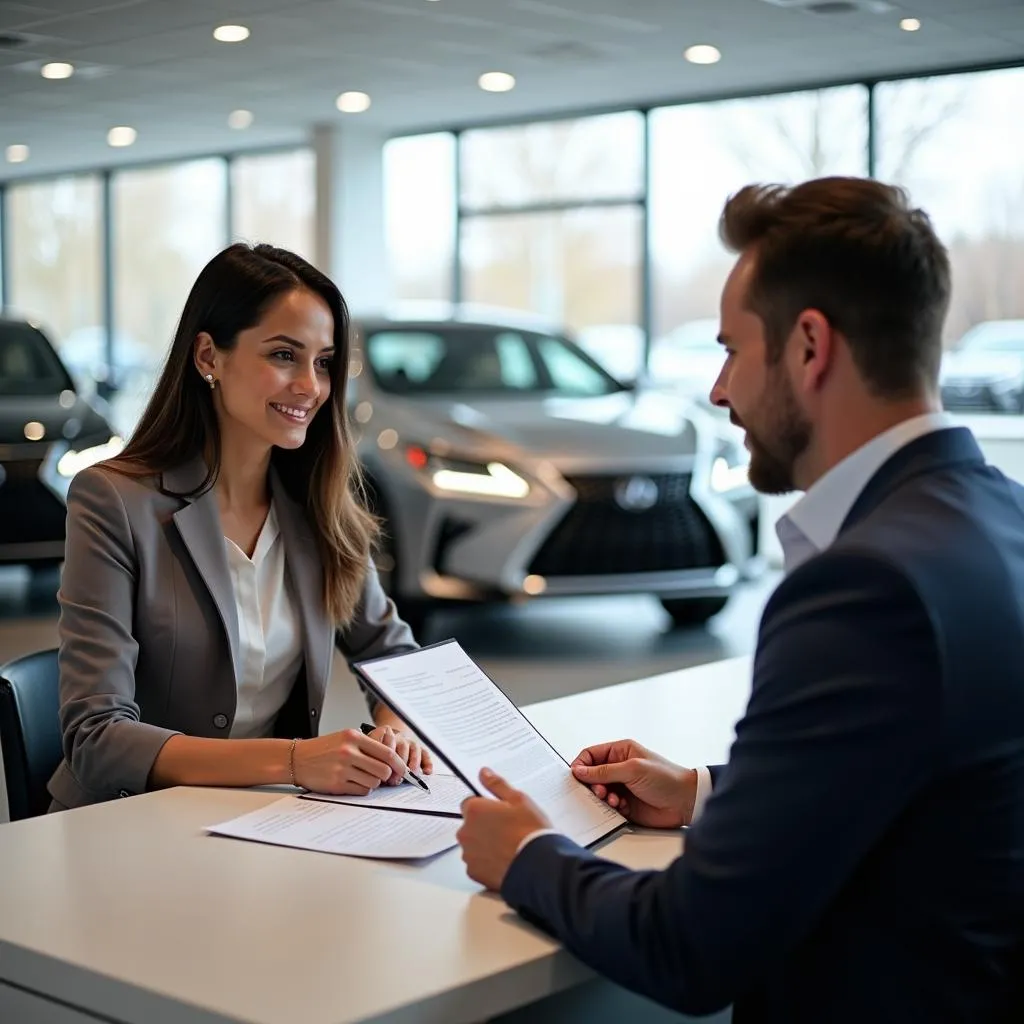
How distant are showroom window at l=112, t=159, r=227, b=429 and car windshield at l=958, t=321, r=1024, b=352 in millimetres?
6662

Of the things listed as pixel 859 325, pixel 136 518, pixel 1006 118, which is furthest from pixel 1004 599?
pixel 1006 118

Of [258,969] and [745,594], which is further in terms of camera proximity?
[745,594]

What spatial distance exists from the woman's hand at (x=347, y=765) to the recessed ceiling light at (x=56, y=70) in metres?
8.01

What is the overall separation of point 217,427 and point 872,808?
151cm

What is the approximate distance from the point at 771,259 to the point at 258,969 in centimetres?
72

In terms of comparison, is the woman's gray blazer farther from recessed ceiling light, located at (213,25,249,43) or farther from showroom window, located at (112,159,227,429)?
showroom window, located at (112,159,227,429)

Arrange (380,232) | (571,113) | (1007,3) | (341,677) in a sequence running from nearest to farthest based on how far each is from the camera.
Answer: (341,677)
(1007,3)
(571,113)
(380,232)

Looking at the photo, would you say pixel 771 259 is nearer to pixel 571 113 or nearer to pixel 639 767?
pixel 639 767

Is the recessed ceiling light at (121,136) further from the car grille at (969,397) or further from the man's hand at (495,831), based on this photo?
the man's hand at (495,831)

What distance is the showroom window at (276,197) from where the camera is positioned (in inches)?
495

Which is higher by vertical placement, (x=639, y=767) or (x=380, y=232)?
(x=380, y=232)

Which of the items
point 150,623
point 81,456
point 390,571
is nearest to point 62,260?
point 81,456

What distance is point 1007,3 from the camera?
292 inches

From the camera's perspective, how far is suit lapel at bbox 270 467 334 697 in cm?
235
